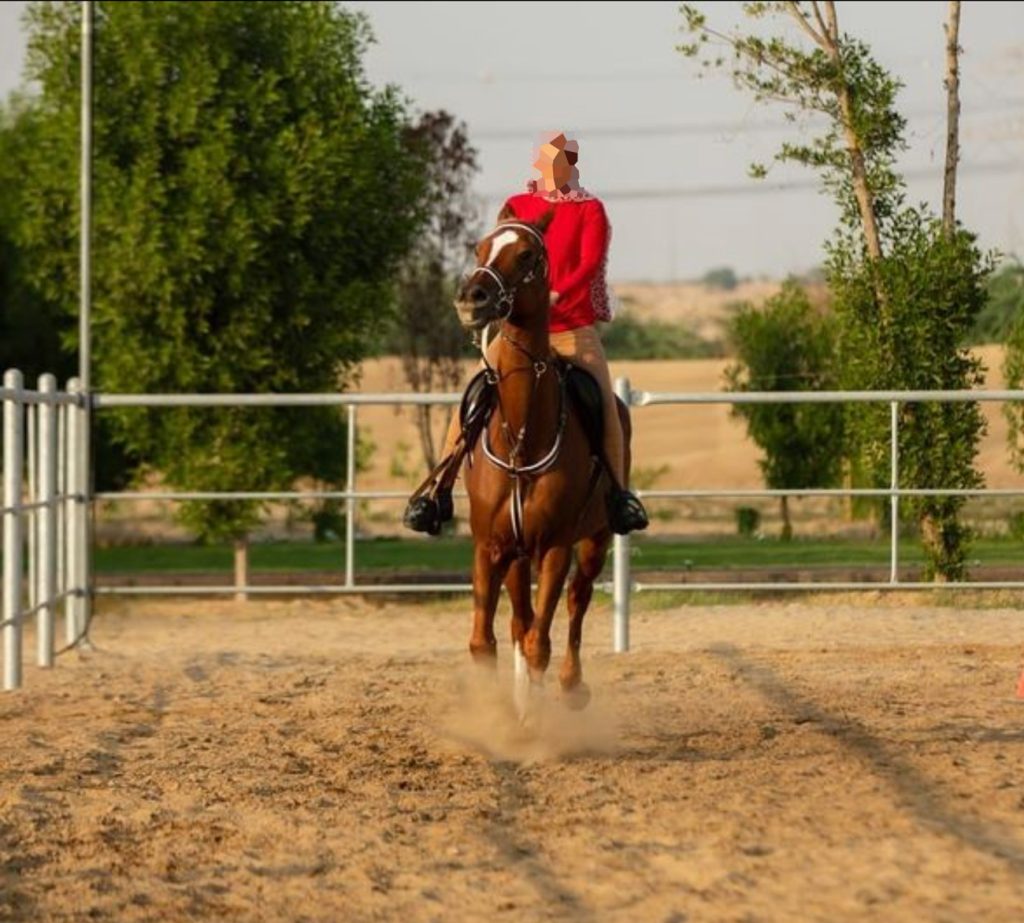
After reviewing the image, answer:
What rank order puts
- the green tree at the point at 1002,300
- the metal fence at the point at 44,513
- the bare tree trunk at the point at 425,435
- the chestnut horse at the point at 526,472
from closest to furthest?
1. the chestnut horse at the point at 526,472
2. the metal fence at the point at 44,513
3. the green tree at the point at 1002,300
4. the bare tree trunk at the point at 425,435

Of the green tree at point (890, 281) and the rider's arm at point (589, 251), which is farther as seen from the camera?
the green tree at point (890, 281)

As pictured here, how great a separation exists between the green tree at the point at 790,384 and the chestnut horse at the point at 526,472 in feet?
80.1

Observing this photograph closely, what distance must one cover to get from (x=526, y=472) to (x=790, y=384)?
3101 cm

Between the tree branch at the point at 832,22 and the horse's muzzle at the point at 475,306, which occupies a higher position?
the tree branch at the point at 832,22

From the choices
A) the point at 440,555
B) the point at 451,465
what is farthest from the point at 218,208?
the point at 451,465

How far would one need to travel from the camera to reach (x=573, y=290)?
406 inches

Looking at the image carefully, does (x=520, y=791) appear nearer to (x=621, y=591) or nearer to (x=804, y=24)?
(x=621, y=591)

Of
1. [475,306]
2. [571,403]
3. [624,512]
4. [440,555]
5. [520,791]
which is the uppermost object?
[475,306]

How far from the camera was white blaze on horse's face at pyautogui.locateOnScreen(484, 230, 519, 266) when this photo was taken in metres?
9.38

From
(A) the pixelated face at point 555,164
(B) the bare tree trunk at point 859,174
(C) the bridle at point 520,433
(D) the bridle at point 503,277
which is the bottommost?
(C) the bridle at point 520,433

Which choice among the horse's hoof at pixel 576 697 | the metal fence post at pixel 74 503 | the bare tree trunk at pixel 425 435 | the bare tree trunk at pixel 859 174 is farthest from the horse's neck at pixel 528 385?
the bare tree trunk at pixel 425 435

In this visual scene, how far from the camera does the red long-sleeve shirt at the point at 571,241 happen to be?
1023cm

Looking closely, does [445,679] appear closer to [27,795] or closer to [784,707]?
[784,707]

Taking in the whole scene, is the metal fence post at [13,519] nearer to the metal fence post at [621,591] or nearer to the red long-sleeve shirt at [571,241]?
the metal fence post at [621,591]
